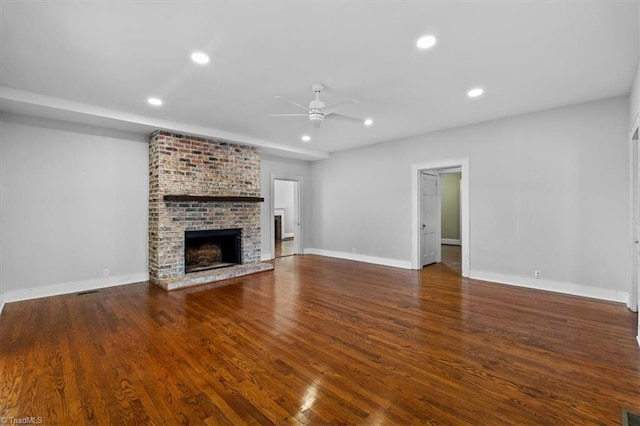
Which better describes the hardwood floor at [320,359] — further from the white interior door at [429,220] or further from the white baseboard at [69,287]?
the white interior door at [429,220]

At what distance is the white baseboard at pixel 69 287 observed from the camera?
421cm

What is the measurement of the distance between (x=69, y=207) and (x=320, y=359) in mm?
4684

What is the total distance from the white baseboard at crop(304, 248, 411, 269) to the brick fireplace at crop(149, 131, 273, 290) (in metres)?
2.22

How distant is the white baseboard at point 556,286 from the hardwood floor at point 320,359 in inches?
9.8

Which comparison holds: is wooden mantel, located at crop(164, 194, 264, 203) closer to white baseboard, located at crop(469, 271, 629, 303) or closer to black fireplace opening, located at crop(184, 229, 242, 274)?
black fireplace opening, located at crop(184, 229, 242, 274)

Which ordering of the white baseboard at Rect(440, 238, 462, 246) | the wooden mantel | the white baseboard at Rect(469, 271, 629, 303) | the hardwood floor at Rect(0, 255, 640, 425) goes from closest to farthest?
the hardwood floor at Rect(0, 255, 640, 425) < the white baseboard at Rect(469, 271, 629, 303) < the wooden mantel < the white baseboard at Rect(440, 238, 462, 246)

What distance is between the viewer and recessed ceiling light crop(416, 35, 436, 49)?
2.59 m

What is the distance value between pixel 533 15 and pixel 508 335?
9.54 ft

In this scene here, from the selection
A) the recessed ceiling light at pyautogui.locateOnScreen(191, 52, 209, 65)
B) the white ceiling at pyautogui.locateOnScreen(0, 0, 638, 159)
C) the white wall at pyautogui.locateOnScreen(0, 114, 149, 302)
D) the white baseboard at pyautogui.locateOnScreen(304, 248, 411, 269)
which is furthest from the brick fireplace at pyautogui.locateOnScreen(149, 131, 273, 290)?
the recessed ceiling light at pyautogui.locateOnScreen(191, 52, 209, 65)

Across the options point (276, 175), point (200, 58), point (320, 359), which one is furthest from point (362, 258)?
point (200, 58)

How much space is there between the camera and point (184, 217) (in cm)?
544


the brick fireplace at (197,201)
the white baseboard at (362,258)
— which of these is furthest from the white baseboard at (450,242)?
the brick fireplace at (197,201)

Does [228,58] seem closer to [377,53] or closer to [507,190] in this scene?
[377,53]

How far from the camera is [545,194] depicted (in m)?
4.61
